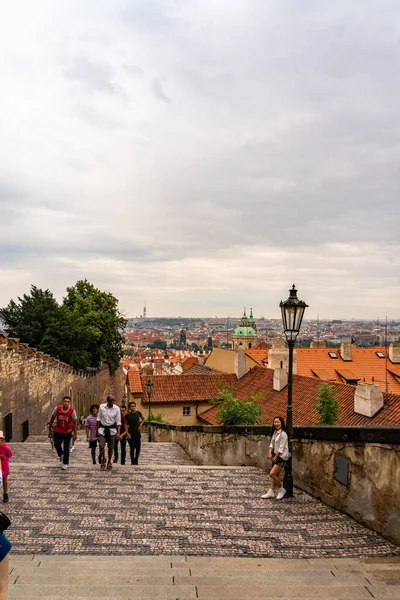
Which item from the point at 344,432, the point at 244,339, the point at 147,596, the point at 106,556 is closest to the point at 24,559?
the point at 106,556

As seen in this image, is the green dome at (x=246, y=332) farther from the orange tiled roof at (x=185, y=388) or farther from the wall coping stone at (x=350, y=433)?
the wall coping stone at (x=350, y=433)

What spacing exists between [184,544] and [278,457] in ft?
8.09

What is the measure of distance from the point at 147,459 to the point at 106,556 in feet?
27.0

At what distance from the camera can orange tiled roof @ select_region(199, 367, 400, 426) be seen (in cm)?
1956

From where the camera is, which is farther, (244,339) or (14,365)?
(244,339)

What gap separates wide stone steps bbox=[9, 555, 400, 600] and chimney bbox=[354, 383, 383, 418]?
1483 cm

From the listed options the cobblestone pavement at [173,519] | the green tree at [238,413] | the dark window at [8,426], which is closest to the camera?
the cobblestone pavement at [173,519]

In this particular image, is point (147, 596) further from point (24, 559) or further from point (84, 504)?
point (84, 504)

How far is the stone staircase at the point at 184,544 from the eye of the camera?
4551 millimetres

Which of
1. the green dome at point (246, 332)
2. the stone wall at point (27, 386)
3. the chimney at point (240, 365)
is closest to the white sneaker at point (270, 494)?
the stone wall at point (27, 386)

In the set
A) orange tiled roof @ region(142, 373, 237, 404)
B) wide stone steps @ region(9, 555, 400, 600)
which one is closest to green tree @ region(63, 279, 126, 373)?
orange tiled roof @ region(142, 373, 237, 404)

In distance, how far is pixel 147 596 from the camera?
4.36 metres

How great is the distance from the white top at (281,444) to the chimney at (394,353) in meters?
39.1

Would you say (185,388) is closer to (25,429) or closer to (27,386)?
(27,386)
